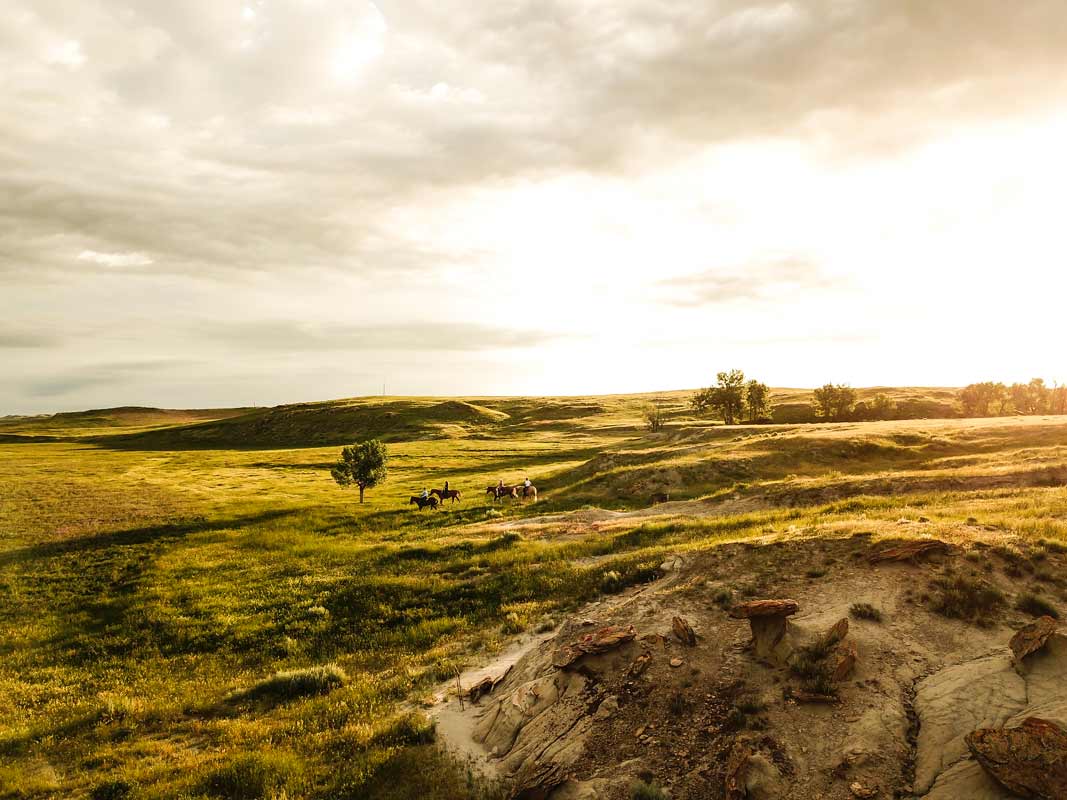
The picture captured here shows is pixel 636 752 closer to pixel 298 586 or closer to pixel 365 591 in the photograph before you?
pixel 365 591

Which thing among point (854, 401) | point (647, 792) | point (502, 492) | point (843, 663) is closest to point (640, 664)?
point (647, 792)

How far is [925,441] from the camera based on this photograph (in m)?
49.7

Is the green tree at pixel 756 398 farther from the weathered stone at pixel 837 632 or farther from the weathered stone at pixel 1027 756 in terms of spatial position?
the weathered stone at pixel 1027 756

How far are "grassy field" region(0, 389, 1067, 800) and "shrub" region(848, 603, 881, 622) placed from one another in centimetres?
569

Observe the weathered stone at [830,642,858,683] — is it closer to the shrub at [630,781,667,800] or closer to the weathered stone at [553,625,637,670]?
the shrub at [630,781,667,800]

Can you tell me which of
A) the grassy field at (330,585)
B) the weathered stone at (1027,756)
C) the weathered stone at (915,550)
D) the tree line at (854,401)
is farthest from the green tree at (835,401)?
the weathered stone at (1027,756)

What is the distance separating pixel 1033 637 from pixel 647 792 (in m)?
8.09

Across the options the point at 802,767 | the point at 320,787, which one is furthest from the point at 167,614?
the point at 802,767

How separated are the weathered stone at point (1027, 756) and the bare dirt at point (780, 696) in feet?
1.02

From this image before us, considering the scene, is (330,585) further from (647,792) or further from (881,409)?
(881,409)

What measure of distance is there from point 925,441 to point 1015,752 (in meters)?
50.3

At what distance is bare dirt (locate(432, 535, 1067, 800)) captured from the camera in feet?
31.1

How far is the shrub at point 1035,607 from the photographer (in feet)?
41.5

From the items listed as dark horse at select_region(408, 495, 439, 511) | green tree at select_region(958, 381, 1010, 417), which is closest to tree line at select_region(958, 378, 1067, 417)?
green tree at select_region(958, 381, 1010, 417)
